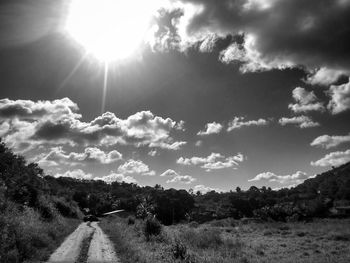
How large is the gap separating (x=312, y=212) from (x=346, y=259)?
59624 mm

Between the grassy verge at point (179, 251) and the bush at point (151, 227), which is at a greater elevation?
the bush at point (151, 227)

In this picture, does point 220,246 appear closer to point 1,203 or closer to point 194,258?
point 194,258

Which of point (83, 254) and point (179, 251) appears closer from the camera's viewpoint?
point (179, 251)

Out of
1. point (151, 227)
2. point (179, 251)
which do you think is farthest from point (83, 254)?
point (151, 227)

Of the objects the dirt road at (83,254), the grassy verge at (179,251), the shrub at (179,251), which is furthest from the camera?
the dirt road at (83,254)

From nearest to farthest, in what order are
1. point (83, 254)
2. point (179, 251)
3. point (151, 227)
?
point (179, 251) → point (83, 254) → point (151, 227)

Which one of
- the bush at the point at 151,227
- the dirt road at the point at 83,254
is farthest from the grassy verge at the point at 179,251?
the bush at the point at 151,227

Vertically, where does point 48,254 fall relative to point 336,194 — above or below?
below

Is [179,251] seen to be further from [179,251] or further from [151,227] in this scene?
[151,227]

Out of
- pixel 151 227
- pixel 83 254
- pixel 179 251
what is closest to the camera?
pixel 179 251

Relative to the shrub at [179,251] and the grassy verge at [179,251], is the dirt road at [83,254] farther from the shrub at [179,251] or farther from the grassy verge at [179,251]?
the shrub at [179,251]

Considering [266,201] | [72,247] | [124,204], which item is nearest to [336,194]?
[266,201]

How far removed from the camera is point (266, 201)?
12531cm

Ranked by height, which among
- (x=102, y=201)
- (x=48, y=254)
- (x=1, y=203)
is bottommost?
(x=48, y=254)
